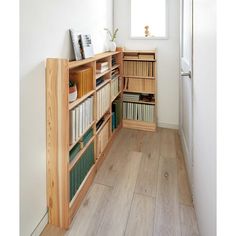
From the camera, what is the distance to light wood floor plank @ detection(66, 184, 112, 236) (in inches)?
61.1

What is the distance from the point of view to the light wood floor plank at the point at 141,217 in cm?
154

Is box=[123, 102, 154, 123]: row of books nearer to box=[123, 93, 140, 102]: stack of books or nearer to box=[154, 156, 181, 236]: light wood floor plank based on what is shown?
box=[123, 93, 140, 102]: stack of books

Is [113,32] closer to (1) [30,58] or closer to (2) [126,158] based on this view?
(2) [126,158]

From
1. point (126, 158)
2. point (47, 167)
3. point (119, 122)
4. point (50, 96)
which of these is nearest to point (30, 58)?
point (50, 96)

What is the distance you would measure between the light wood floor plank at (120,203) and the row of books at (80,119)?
601mm

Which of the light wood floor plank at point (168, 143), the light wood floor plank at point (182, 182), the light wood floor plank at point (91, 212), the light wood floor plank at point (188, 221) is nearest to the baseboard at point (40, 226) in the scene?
the light wood floor plank at point (91, 212)

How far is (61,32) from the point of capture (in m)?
1.81

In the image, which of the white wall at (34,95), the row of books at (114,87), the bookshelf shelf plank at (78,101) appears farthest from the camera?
the row of books at (114,87)

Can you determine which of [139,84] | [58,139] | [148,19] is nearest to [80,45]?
[58,139]

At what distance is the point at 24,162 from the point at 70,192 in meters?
0.48

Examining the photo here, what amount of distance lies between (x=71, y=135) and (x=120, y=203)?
68 cm

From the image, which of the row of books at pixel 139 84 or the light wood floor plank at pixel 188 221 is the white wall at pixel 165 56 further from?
the light wood floor plank at pixel 188 221
